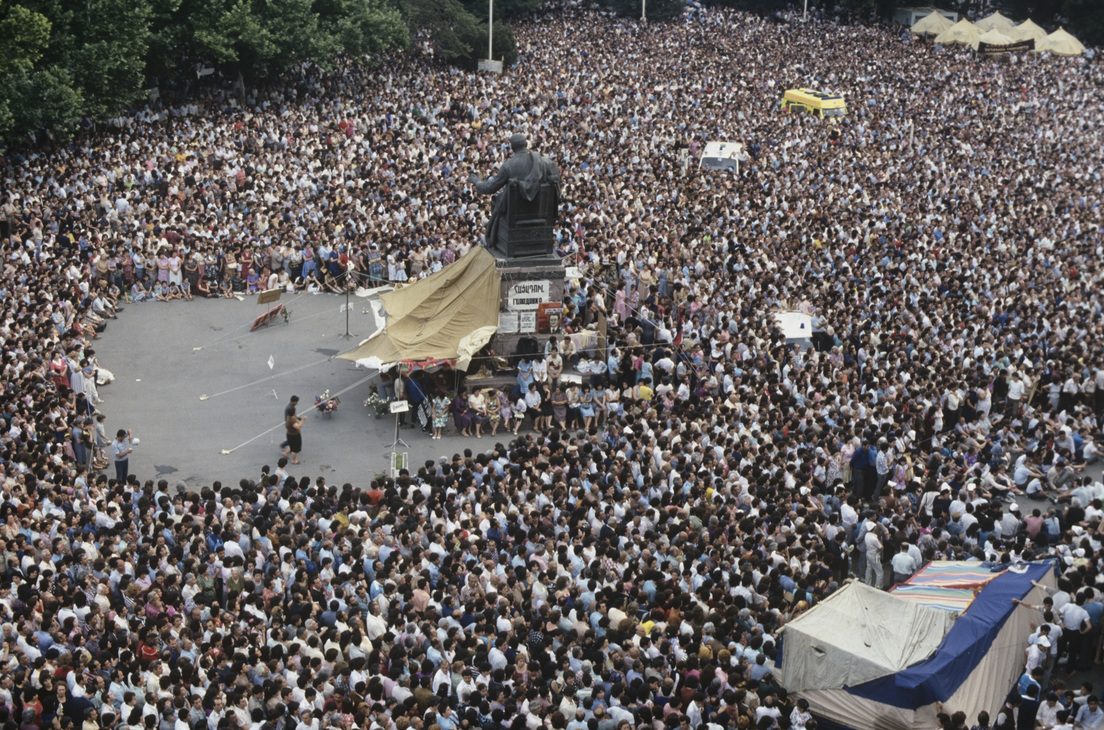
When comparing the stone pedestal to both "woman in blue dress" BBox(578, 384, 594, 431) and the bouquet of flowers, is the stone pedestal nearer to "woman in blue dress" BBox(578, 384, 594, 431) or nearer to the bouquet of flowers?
"woman in blue dress" BBox(578, 384, 594, 431)

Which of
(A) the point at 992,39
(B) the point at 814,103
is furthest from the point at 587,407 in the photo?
(A) the point at 992,39

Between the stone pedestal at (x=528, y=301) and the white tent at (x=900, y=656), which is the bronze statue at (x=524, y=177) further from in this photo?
the white tent at (x=900, y=656)

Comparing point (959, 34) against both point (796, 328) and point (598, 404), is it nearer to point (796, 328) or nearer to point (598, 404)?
point (796, 328)

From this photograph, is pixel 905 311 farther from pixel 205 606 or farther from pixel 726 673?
pixel 205 606

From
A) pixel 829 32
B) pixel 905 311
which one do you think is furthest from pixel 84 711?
pixel 829 32

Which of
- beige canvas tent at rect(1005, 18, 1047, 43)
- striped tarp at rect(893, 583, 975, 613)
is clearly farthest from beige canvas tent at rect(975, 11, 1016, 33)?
striped tarp at rect(893, 583, 975, 613)

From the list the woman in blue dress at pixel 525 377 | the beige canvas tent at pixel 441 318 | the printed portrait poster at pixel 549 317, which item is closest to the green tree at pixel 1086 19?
the printed portrait poster at pixel 549 317
